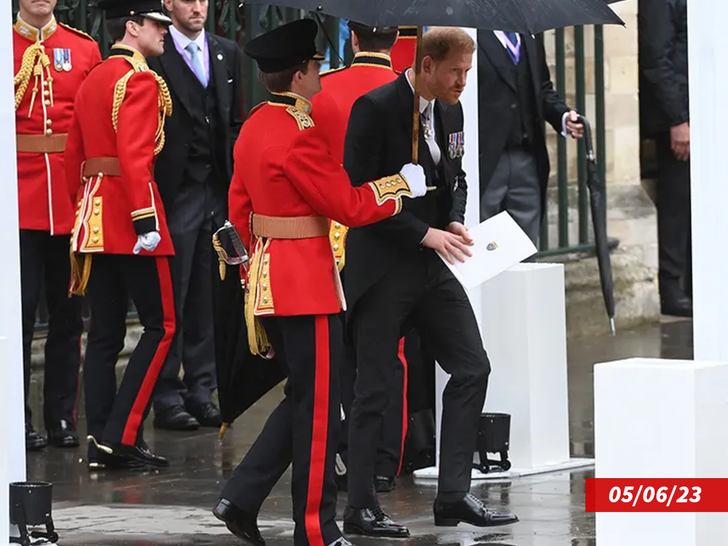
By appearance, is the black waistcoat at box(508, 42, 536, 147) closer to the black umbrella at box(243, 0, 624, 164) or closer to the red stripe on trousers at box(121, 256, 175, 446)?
the red stripe on trousers at box(121, 256, 175, 446)

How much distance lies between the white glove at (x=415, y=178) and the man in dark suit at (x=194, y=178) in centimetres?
275

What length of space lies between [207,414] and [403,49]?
8.50ft

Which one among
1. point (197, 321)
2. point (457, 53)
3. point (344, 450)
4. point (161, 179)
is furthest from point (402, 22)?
point (197, 321)

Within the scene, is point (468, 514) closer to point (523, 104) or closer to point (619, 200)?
point (523, 104)

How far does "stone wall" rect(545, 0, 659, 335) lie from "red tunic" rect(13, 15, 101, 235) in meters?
4.43

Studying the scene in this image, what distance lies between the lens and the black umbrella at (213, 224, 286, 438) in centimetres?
683

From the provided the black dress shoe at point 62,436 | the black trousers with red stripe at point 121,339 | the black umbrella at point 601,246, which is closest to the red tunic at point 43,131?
the black trousers with red stripe at point 121,339

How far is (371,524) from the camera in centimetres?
673

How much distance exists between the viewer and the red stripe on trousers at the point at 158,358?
8383 mm

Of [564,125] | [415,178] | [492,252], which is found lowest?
[492,252]

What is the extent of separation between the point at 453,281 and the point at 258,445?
90 cm

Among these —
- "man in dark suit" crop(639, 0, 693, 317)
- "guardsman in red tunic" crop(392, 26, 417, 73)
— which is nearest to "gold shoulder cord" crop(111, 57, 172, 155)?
"guardsman in red tunic" crop(392, 26, 417, 73)

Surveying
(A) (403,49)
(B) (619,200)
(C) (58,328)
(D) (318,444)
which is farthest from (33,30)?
(B) (619,200)

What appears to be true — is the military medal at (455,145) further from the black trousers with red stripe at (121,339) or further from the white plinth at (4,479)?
the black trousers with red stripe at (121,339)
